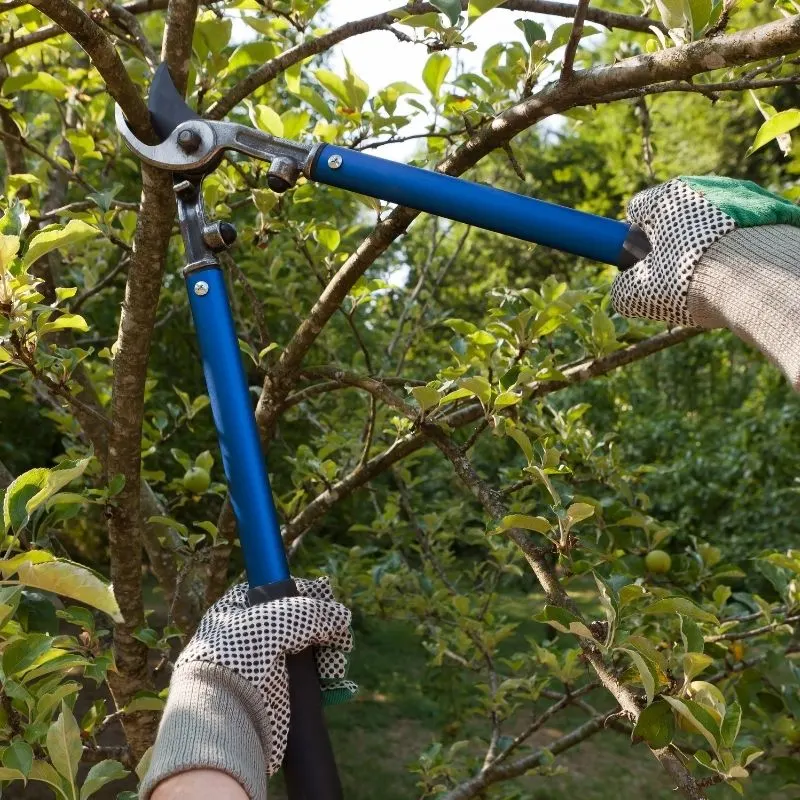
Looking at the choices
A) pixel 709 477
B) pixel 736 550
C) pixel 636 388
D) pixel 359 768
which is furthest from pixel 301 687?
pixel 636 388

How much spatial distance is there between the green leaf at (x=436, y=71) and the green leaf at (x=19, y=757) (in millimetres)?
1470

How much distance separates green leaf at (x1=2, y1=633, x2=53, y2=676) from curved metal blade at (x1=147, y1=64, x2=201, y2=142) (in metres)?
0.74

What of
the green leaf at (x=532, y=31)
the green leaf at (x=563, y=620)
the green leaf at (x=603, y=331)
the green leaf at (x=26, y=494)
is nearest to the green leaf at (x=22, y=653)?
the green leaf at (x=26, y=494)

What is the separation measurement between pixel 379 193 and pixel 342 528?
12.8 ft

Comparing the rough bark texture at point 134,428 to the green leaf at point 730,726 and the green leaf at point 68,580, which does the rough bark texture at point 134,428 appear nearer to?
the green leaf at point 68,580

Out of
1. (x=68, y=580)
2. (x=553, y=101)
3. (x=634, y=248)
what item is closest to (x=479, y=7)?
(x=553, y=101)

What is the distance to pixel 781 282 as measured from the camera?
2.94 ft

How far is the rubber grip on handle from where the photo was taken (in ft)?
3.18

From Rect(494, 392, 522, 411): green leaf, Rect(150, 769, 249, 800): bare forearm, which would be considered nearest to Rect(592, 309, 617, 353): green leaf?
Rect(494, 392, 522, 411): green leaf

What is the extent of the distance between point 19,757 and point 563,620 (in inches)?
28.4

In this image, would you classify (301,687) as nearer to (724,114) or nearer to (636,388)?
(636,388)

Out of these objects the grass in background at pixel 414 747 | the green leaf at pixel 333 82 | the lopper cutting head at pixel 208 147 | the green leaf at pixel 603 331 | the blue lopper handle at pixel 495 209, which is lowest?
the grass in background at pixel 414 747

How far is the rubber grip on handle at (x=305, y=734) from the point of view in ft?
3.18

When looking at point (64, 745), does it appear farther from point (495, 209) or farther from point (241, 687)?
point (495, 209)
